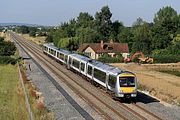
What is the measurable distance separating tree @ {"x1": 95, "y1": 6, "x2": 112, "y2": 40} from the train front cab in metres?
92.1

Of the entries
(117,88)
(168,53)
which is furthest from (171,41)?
(117,88)

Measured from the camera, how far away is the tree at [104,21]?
12166 cm

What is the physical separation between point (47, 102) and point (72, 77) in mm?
15181

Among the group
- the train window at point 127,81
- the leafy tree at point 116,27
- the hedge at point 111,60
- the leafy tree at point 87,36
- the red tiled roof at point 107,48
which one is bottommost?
the hedge at point 111,60

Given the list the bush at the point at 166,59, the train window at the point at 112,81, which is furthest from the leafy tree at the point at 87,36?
the train window at the point at 112,81

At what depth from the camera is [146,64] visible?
69938mm

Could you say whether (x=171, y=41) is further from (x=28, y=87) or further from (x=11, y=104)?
(x=11, y=104)

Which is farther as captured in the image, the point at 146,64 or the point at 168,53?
the point at 168,53

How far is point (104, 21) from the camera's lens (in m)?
124

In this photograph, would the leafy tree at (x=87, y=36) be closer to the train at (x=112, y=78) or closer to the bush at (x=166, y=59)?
the bush at (x=166, y=59)

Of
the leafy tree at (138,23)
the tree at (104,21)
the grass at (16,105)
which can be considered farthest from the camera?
the leafy tree at (138,23)

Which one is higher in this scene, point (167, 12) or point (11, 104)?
point (167, 12)

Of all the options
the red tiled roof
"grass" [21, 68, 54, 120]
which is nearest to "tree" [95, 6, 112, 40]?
the red tiled roof

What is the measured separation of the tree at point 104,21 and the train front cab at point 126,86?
9206cm
